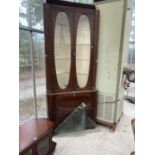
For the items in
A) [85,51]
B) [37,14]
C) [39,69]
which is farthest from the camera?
[85,51]

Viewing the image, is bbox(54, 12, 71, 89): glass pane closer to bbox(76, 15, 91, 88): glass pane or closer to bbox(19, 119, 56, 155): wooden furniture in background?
bbox(76, 15, 91, 88): glass pane

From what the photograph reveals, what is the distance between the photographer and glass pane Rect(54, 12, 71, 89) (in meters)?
2.69

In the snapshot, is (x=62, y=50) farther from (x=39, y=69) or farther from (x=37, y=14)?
(x=37, y=14)

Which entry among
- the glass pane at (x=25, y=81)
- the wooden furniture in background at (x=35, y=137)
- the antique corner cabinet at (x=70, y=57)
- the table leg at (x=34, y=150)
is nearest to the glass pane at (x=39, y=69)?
the glass pane at (x=25, y=81)

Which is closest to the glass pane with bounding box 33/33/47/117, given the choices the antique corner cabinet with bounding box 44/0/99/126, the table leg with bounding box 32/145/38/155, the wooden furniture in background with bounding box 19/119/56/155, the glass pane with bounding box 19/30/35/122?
the glass pane with bounding box 19/30/35/122

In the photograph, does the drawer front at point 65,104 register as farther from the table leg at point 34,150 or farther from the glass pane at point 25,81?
the table leg at point 34,150

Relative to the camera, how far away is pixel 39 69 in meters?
2.81

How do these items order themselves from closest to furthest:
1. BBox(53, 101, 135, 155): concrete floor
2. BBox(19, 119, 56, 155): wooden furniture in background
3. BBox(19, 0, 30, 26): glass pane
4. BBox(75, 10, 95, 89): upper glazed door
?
BBox(19, 119, 56, 155): wooden furniture in background, BBox(19, 0, 30, 26): glass pane, BBox(53, 101, 135, 155): concrete floor, BBox(75, 10, 95, 89): upper glazed door

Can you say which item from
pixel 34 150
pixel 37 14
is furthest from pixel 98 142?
pixel 37 14

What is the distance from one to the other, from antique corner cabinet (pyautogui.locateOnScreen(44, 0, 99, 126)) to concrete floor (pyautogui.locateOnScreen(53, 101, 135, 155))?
1.13ft

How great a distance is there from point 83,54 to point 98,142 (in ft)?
5.33

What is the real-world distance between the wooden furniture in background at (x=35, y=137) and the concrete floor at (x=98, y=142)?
0.31m
